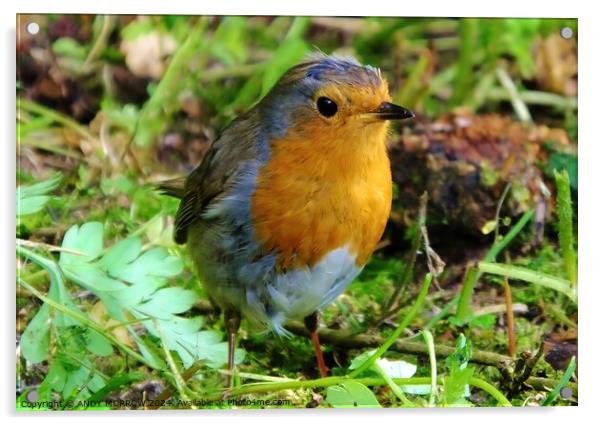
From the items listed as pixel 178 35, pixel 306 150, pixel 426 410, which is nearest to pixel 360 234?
pixel 306 150

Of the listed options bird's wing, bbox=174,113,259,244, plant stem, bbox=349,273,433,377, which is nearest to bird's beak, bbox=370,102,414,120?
bird's wing, bbox=174,113,259,244

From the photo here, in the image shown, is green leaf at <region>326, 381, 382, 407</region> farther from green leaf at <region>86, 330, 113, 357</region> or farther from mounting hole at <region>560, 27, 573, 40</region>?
mounting hole at <region>560, 27, 573, 40</region>

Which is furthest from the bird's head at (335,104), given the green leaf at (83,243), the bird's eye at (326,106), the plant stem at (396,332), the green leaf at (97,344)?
the green leaf at (97,344)

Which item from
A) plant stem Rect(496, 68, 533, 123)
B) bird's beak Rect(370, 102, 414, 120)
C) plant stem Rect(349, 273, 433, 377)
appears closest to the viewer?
bird's beak Rect(370, 102, 414, 120)

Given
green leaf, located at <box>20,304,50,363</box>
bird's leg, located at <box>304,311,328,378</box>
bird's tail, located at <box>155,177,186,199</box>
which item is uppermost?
bird's tail, located at <box>155,177,186,199</box>

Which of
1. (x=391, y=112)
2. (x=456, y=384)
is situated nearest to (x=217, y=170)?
(x=391, y=112)

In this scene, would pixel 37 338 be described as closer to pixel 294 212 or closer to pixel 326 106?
pixel 294 212
